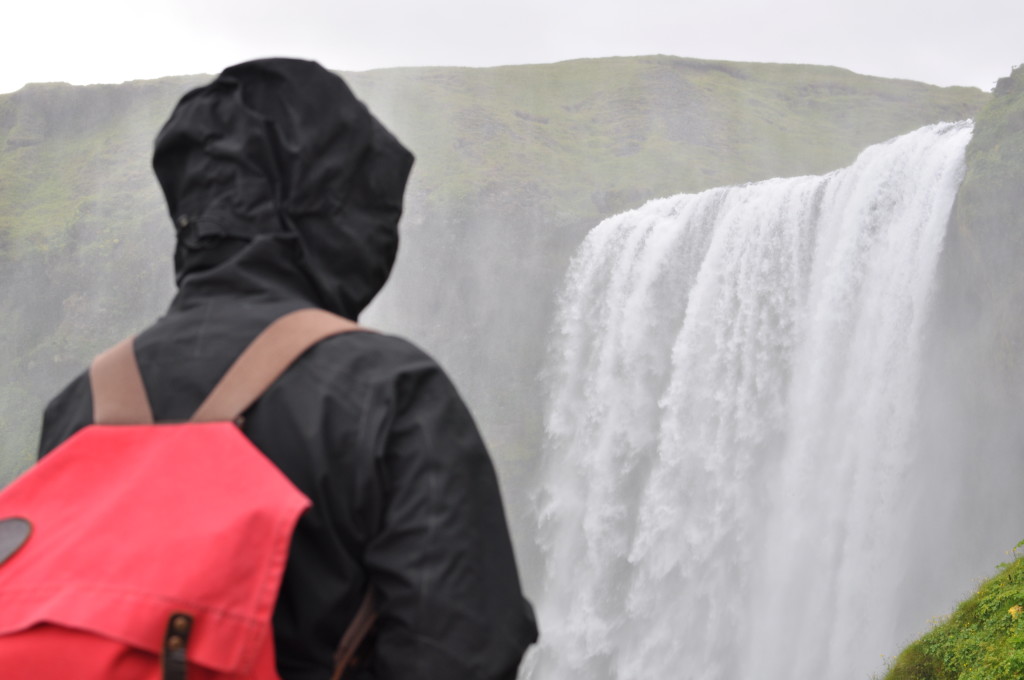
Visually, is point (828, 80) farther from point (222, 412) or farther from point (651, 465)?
point (222, 412)

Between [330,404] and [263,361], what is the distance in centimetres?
15

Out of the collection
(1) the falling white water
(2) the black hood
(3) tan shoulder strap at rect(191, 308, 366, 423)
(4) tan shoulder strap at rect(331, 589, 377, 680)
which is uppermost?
(2) the black hood

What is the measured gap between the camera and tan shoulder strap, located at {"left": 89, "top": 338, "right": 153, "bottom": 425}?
1.71 meters

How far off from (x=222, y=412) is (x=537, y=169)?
4036 centimetres

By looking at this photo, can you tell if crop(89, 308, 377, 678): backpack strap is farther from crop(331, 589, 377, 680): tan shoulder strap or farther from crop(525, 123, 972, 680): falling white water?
crop(525, 123, 972, 680): falling white water

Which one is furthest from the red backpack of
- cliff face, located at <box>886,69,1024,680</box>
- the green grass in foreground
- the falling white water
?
cliff face, located at <box>886,69,1024,680</box>

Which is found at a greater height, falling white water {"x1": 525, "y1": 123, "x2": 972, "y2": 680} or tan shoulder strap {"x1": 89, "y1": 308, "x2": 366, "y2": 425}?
tan shoulder strap {"x1": 89, "y1": 308, "x2": 366, "y2": 425}

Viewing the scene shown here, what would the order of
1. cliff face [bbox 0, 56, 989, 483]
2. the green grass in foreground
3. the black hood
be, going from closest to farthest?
the black hood
the green grass in foreground
cliff face [bbox 0, 56, 989, 483]

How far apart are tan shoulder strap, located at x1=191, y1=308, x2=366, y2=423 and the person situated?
0.02 meters

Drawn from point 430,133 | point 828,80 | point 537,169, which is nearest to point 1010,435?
point 537,169

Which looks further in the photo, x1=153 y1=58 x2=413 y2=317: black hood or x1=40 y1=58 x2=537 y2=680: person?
x1=153 y1=58 x2=413 y2=317: black hood

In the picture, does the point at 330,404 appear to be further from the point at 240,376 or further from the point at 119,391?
the point at 119,391

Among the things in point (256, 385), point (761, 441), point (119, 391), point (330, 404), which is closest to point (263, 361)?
point (256, 385)

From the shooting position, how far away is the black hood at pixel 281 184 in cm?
187
